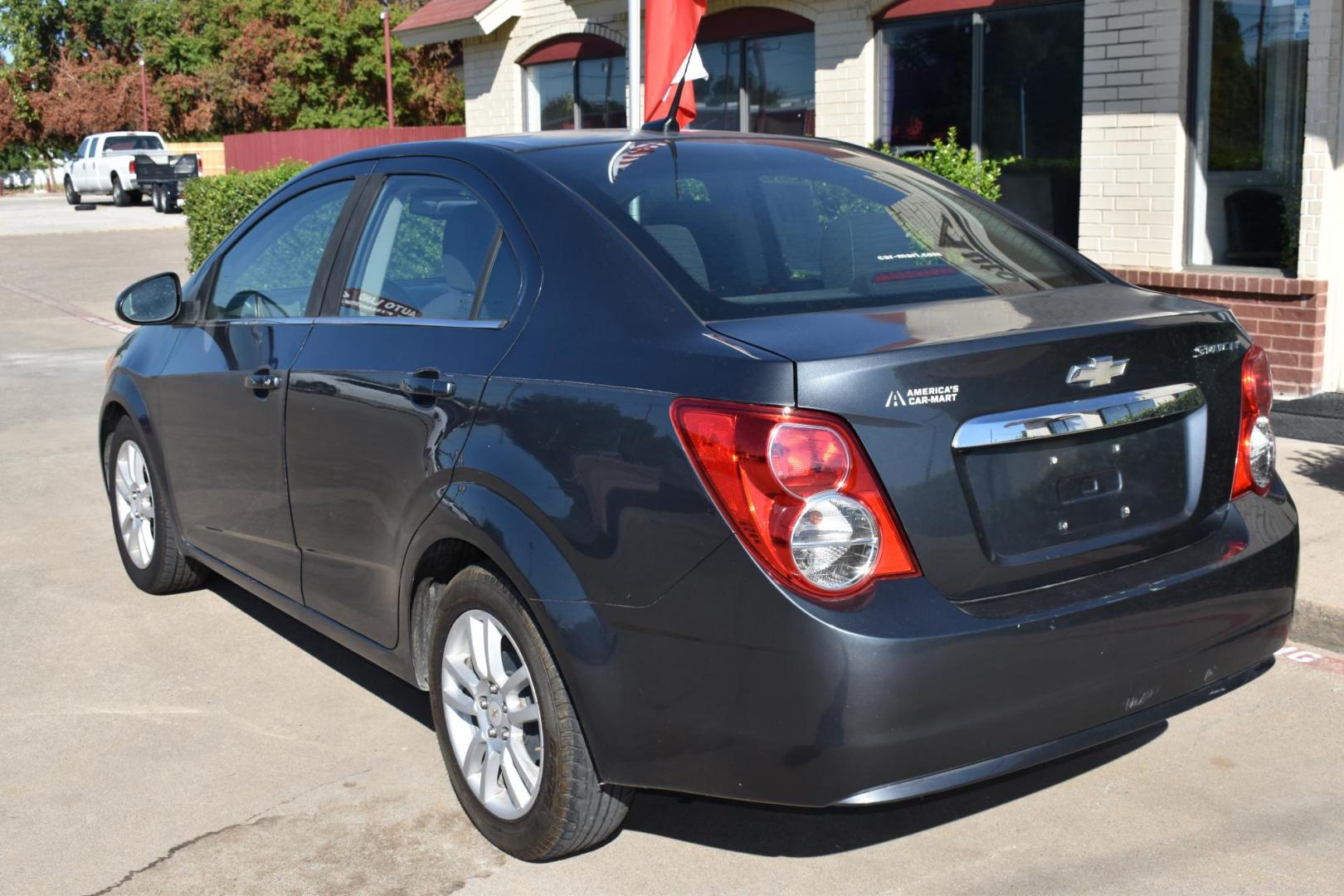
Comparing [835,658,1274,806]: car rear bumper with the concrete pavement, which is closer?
[835,658,1274,806]: car rear bumper

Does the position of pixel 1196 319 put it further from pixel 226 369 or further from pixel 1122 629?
pixel 226 369

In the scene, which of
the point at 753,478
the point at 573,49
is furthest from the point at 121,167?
the point at 753,478

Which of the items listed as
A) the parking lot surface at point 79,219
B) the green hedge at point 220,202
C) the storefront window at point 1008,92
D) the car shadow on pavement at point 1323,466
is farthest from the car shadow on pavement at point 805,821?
the parking lot surface at point 79,219

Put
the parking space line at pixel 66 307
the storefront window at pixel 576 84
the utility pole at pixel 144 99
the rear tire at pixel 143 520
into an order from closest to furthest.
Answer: the rear tire at pixel 143 520 → the parking space line at pixel 66 307 → the storefront window at pixel 576 84 → the utility pole at pixel 144 99

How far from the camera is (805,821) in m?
3.94

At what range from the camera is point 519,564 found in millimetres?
3385

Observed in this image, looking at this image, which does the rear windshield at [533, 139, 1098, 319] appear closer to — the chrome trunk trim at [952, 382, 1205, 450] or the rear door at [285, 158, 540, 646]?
the rear door at [285, 158, 540, 646]

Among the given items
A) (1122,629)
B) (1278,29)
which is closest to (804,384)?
(1122,629)

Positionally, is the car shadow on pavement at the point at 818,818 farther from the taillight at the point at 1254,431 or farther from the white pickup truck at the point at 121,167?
the white pickup truck at the point at 121,167

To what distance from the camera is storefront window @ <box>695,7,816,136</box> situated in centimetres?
1401

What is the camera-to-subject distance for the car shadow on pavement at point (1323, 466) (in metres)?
6.96

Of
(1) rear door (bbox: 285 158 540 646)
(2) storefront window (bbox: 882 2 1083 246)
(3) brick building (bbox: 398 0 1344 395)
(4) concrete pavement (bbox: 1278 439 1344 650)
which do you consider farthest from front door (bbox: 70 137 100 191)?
(1) rear door (bbox: 285 158 540 646)

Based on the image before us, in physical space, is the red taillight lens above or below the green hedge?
below

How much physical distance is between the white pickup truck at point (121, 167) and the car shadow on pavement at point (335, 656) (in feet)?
118
